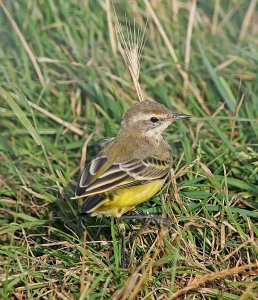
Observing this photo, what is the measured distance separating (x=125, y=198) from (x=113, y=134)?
A: 139 centimetres

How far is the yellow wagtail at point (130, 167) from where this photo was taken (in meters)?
5.42

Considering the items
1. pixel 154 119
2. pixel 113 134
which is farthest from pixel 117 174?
pixel 113 134

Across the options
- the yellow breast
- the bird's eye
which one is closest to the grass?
the yellow breast

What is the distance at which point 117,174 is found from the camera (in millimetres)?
5570

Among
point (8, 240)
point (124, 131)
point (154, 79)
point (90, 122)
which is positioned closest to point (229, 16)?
point (154, 79)

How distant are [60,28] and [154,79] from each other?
129cm

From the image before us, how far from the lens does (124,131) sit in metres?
6.24

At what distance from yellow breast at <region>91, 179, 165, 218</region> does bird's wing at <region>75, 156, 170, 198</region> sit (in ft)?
0.16

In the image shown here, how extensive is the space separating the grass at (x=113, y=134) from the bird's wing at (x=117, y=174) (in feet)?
0.65

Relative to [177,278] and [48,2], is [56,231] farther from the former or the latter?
[48,2]

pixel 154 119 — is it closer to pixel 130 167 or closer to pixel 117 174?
pixel 130 167

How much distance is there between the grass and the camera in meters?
5.07

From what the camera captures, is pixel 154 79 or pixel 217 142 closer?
pixel 217 142

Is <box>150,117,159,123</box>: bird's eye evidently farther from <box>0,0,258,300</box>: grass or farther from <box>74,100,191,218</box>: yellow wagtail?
<box>0,0,258,300</box>: grass
